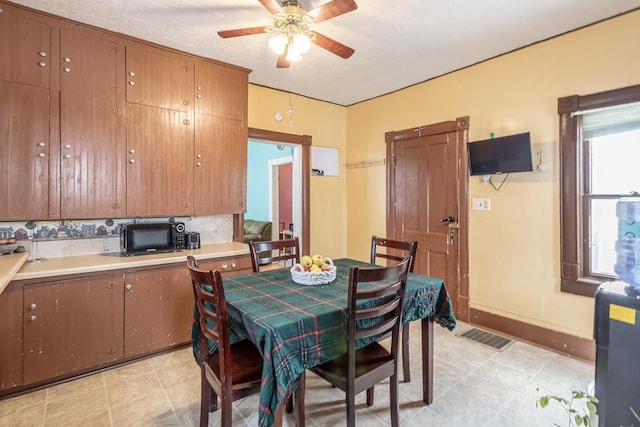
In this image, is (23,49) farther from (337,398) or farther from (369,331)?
(337,398)

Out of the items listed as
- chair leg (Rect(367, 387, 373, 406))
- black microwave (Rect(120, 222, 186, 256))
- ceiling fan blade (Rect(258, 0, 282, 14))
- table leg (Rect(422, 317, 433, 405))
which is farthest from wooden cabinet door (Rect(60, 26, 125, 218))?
table leg (Rect(422, 317, 433, 405))

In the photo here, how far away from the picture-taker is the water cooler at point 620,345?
4.75 feet

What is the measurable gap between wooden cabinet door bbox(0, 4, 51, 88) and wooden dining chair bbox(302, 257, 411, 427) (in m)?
2.76

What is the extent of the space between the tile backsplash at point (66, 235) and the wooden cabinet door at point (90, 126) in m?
0.36

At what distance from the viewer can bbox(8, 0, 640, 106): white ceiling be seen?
2398mm

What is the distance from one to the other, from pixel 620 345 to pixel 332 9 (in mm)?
2223

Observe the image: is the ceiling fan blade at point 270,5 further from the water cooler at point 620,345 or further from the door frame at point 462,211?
the door frame at point 462,211

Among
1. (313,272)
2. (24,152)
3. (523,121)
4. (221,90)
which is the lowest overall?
(313,272)

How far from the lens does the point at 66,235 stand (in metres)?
2.88

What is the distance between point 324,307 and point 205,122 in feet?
7.96

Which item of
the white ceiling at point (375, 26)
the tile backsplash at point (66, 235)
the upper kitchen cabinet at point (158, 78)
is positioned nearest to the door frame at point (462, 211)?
the white ceiling at point (375, 26)

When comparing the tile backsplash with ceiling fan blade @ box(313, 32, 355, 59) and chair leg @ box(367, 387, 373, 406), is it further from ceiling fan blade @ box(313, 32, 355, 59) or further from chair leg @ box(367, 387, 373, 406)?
chair leg @ box(367, 387, 373, 406)

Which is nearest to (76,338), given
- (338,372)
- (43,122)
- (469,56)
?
(43,122)

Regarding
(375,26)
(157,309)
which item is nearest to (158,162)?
(157,309)
